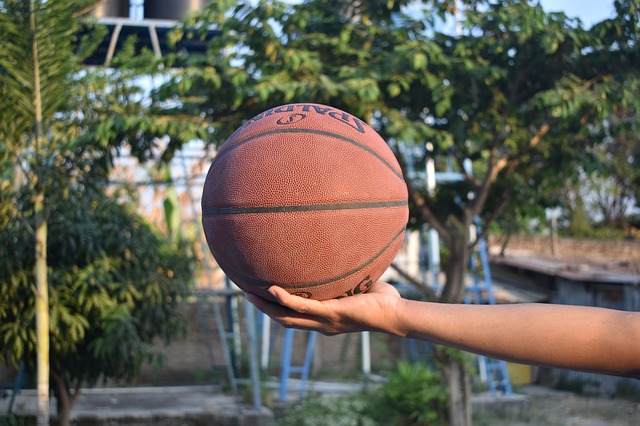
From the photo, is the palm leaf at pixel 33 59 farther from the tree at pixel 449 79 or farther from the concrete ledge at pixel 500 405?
the concrete ledge at pixel 500 405

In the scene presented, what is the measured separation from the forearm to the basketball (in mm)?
438

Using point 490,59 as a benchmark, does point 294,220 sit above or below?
below

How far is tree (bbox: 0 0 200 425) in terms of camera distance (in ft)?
19.5

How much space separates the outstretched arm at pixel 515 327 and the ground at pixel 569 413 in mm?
8361

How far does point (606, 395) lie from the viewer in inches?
542

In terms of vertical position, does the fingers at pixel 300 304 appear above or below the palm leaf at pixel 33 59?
below

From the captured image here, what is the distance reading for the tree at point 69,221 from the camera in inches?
234

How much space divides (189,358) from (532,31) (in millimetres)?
8602

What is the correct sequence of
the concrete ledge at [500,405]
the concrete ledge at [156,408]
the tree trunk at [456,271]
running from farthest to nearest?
the concrete ledge at [500,405], the concrete ledge at [156,408], the tree trunk at [456,271]

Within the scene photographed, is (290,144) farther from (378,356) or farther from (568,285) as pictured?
(568,285)

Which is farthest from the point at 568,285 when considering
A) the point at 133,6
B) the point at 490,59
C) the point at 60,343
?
the point at 60,343

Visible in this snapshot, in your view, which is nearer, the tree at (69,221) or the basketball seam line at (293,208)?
the basketball seam line at (293,208)

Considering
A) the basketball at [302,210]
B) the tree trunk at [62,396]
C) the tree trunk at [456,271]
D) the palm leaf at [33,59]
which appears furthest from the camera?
the tree trunk at [456,271]

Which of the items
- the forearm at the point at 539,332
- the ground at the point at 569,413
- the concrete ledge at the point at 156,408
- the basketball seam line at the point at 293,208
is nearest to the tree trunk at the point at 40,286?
the concrete ledge at the point at 156,408
